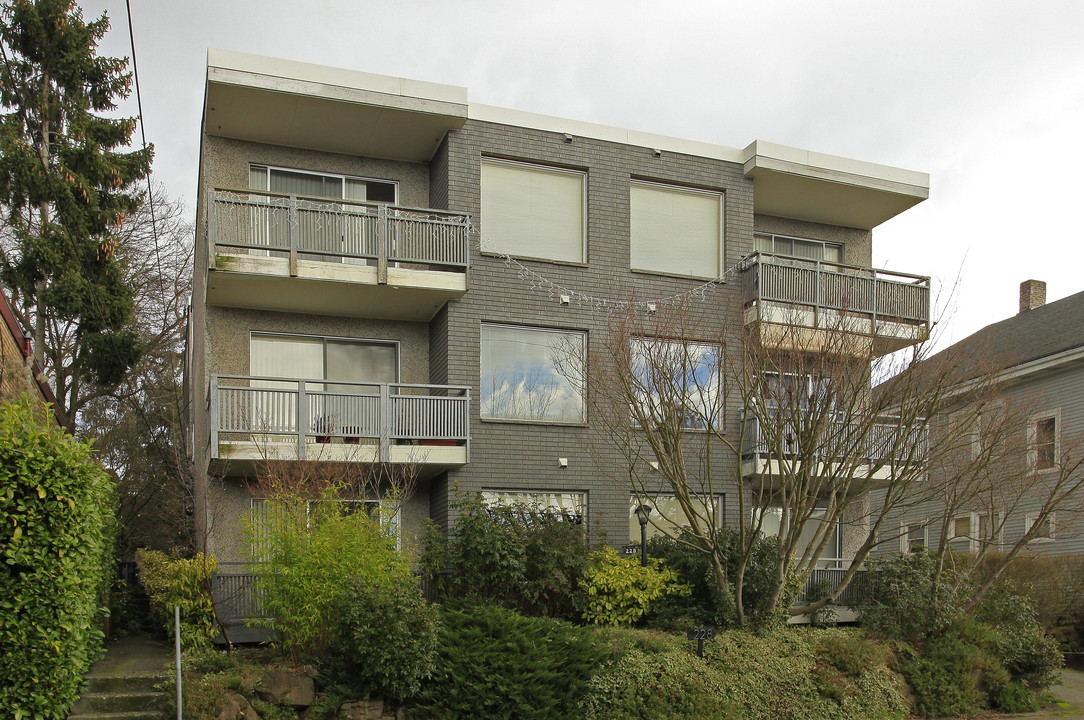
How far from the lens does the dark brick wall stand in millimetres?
16141

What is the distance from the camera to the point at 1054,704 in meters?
14.3

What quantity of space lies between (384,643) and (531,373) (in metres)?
6.87

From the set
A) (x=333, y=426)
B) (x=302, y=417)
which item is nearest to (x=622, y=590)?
(x=333, y=426)

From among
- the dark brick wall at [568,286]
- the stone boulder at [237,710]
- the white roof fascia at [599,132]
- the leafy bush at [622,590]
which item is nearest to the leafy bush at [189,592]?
the stone boulder at [237,710]

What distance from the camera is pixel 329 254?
1501 centimetres

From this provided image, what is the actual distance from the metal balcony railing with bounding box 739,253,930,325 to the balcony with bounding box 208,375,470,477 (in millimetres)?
6206

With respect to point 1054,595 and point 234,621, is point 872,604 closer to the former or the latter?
point 1054,595

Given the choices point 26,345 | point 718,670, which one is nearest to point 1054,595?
point 718,670

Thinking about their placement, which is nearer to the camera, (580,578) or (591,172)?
(580,578)

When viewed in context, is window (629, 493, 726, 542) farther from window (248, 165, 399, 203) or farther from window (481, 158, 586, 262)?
window (248, 165, 399, 203)

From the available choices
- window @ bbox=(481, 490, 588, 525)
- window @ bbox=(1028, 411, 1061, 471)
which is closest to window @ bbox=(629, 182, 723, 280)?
window @ bbox=(481, 490, 588, 525)

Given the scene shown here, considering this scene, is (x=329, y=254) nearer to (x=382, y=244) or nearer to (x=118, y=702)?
(x=382, y=244)

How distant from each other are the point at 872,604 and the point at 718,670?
4.15 meters

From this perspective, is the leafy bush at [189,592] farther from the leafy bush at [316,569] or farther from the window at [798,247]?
the window at [798,247]
